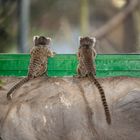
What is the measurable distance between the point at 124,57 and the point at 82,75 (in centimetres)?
35

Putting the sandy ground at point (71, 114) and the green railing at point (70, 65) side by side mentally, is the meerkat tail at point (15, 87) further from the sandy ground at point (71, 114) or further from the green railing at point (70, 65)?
the green railing at point (70, 65)

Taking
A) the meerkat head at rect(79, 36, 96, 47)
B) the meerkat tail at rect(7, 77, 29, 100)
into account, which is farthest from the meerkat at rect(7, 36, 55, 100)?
A: the meerkat head at rect(79, 36, 96, 47)

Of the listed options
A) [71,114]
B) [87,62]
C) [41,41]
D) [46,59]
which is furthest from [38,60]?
[71,114]

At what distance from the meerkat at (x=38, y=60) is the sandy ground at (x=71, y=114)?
86 mm

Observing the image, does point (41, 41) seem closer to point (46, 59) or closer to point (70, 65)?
point (46, 59)

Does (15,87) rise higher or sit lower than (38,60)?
lower

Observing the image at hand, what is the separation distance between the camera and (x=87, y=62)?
3883 millimetres

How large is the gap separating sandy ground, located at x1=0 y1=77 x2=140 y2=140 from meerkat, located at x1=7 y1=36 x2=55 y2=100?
86 mm

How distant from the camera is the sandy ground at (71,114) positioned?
145 inches

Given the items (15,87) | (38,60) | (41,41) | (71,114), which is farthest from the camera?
(41,41)

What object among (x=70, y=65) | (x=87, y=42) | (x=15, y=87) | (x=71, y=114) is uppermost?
(x=87, y=42)

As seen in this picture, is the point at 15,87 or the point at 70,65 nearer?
the point at 15,87

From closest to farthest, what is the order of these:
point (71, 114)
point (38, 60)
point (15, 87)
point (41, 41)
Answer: point (71, 114)
point (15, 87)
point (38, 60)
point (41, 41)

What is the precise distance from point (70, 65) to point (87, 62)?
204 millimetres
